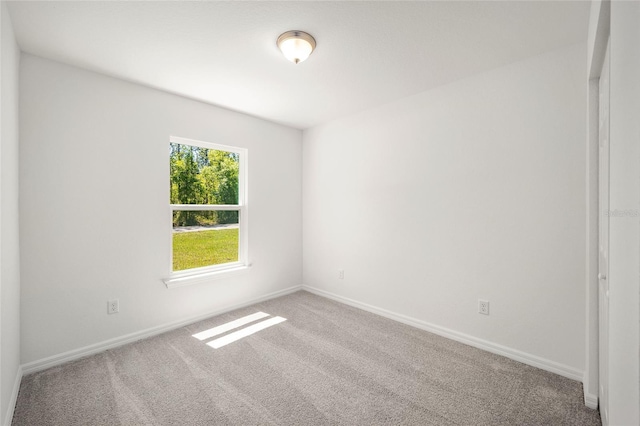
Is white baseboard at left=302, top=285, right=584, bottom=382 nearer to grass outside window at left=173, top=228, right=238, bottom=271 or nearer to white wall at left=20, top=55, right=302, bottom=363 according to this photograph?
grass outside window at left=173, top=228, right=238, bottom=271

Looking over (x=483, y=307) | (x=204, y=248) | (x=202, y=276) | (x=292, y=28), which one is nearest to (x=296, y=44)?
(x=292, y=28)

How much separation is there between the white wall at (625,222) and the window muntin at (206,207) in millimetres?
3321

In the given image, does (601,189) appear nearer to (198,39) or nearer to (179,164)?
(198,39)

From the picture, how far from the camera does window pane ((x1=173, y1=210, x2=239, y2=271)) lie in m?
3.16

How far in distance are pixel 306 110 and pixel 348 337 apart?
105 inches

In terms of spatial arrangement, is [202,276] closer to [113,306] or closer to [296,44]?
[113,306]

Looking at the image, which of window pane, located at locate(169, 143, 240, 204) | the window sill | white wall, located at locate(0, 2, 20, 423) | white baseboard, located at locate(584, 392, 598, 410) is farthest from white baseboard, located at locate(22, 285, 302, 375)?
white baseboard, located at locate(584, 392, 598, 410)

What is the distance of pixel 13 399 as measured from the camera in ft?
6.04

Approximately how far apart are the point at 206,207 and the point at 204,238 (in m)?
0.37

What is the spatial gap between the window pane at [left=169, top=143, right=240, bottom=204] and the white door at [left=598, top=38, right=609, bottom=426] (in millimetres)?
3457

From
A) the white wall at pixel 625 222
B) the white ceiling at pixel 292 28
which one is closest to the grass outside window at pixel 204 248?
the white ceiling at pixel 292 28

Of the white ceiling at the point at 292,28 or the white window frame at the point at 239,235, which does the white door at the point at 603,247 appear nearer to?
the white ceiling at the point at 292,28

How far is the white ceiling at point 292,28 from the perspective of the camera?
178 cm

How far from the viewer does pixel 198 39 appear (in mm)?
2062
